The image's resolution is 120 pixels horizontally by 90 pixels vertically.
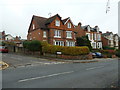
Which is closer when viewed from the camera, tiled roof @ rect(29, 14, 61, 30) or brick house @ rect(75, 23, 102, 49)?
tiled roof @ rect(29, 14, 61, 30)

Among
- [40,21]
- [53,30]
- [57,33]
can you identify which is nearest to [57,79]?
[53,30]

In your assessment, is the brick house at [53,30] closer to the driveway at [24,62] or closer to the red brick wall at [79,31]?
the red brick wall at [79,31]

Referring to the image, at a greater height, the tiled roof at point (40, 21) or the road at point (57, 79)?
the tiled roof at point (40, 21)

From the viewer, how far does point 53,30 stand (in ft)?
115

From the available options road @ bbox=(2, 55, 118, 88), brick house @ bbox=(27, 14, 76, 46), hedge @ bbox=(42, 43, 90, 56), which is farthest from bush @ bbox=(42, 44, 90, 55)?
road @ bbox=(2, 55, 118, 88)

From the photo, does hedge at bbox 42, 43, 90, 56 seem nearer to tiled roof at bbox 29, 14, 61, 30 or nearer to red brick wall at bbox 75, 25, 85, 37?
tiled roof at bbox 29, 14, 61, 30

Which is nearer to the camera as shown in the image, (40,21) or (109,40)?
(40,21)

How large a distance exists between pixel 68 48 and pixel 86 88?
1896cm

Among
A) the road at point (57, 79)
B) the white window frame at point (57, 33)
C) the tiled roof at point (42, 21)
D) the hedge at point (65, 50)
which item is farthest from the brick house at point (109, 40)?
the road at point (57, 79)

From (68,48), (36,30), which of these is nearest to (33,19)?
(36,30)

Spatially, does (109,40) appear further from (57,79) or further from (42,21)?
(57,79)

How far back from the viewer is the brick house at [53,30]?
113 feet

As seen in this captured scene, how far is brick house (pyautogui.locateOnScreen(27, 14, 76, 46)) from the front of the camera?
34438 mm

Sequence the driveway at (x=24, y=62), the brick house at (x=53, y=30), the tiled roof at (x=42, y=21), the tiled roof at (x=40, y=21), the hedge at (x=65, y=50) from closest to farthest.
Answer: the driveway at (x=24, y=62), the hedge at (x=65, y=50), the brick house at (x=53, y=30), the tiled roof at (x=42, y=21), the tiled roof at (x=40, y=21)
